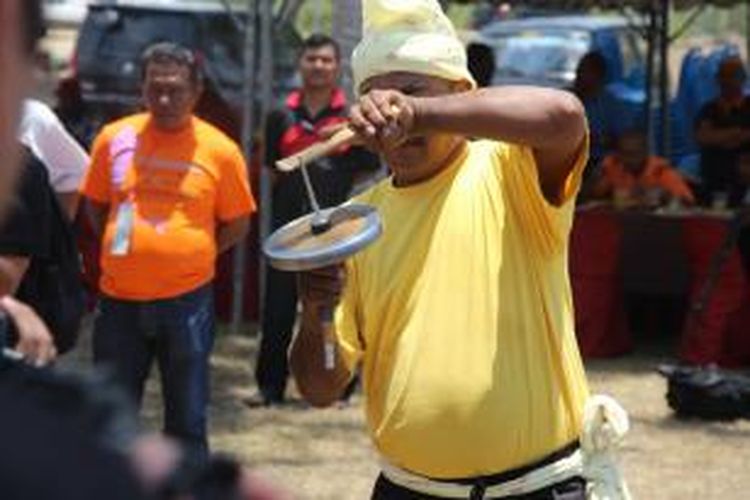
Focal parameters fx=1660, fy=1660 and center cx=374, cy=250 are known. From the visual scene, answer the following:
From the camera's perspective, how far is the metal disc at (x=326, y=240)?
255cm

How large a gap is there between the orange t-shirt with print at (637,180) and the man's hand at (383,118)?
24.1 ft

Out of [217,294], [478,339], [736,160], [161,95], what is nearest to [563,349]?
[478,339]

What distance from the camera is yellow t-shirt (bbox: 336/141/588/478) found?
289 centimetres

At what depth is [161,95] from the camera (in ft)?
20.2

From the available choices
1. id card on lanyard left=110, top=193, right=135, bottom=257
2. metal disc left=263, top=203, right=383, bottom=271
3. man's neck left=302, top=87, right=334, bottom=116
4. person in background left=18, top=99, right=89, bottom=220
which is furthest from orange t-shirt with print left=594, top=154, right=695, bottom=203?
metal disc left=263, top=203, right=383, bottom=271

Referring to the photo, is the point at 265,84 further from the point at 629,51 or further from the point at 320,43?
the point at 629,51

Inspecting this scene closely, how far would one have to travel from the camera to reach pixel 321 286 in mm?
2869

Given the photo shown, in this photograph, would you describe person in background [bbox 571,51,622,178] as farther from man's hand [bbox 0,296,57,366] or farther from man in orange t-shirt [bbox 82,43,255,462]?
man's hand [bbox 0,296,57,366]

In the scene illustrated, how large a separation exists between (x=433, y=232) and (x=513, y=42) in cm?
1502

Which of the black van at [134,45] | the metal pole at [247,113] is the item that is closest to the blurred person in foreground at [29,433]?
the metal pole at [247,113]

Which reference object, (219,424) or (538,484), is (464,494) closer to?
(538,484)

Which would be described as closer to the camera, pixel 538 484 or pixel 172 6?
pixel 538 484

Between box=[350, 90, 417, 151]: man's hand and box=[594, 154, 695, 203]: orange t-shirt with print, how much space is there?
24.1 feet

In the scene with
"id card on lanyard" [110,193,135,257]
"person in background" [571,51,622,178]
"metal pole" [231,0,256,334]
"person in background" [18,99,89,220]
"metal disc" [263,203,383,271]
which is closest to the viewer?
"metal disc" [263,203,383,271]
